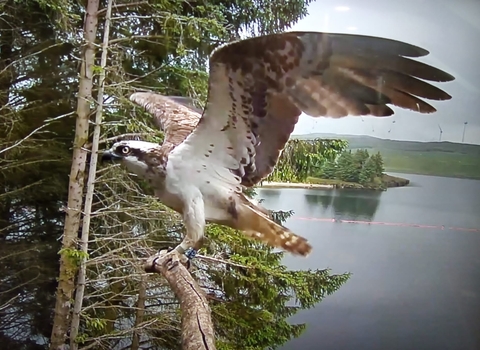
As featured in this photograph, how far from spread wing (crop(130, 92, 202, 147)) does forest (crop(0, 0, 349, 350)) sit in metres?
0.23

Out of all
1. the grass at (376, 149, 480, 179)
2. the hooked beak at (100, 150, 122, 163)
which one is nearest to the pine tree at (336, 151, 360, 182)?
the grass at (376, 149, 480, 179)

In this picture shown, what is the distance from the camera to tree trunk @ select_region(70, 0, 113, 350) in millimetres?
1482

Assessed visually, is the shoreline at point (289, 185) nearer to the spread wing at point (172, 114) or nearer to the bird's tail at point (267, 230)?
the spread wing at point (172, 114)

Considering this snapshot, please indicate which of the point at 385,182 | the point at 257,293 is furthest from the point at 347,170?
the point at 257,293

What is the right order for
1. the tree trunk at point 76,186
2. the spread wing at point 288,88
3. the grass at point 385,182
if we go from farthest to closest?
the grass at point 385,182 → the tree trunk at point 76,186 → the spread wing at point 288,88

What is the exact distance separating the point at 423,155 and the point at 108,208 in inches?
51.5

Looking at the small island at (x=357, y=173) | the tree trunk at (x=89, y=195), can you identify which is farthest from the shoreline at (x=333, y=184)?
the tree trunk at (x=89, y=195)

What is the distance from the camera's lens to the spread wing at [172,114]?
3.62ft

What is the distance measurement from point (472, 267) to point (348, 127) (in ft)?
2.89

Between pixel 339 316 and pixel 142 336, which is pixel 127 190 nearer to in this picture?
pixel 142 336

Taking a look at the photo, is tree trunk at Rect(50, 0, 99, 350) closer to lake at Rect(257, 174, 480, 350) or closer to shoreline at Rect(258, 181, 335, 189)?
shoreline at Rect(258, 181, 335, 189)

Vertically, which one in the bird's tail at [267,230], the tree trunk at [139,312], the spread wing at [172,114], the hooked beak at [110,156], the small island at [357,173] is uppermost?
the spread wing at [172,114]

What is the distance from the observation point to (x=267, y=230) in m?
1.02

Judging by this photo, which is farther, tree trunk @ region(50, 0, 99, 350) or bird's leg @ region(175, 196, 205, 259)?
tree trunk @ region(50, 0, 99, 350)
